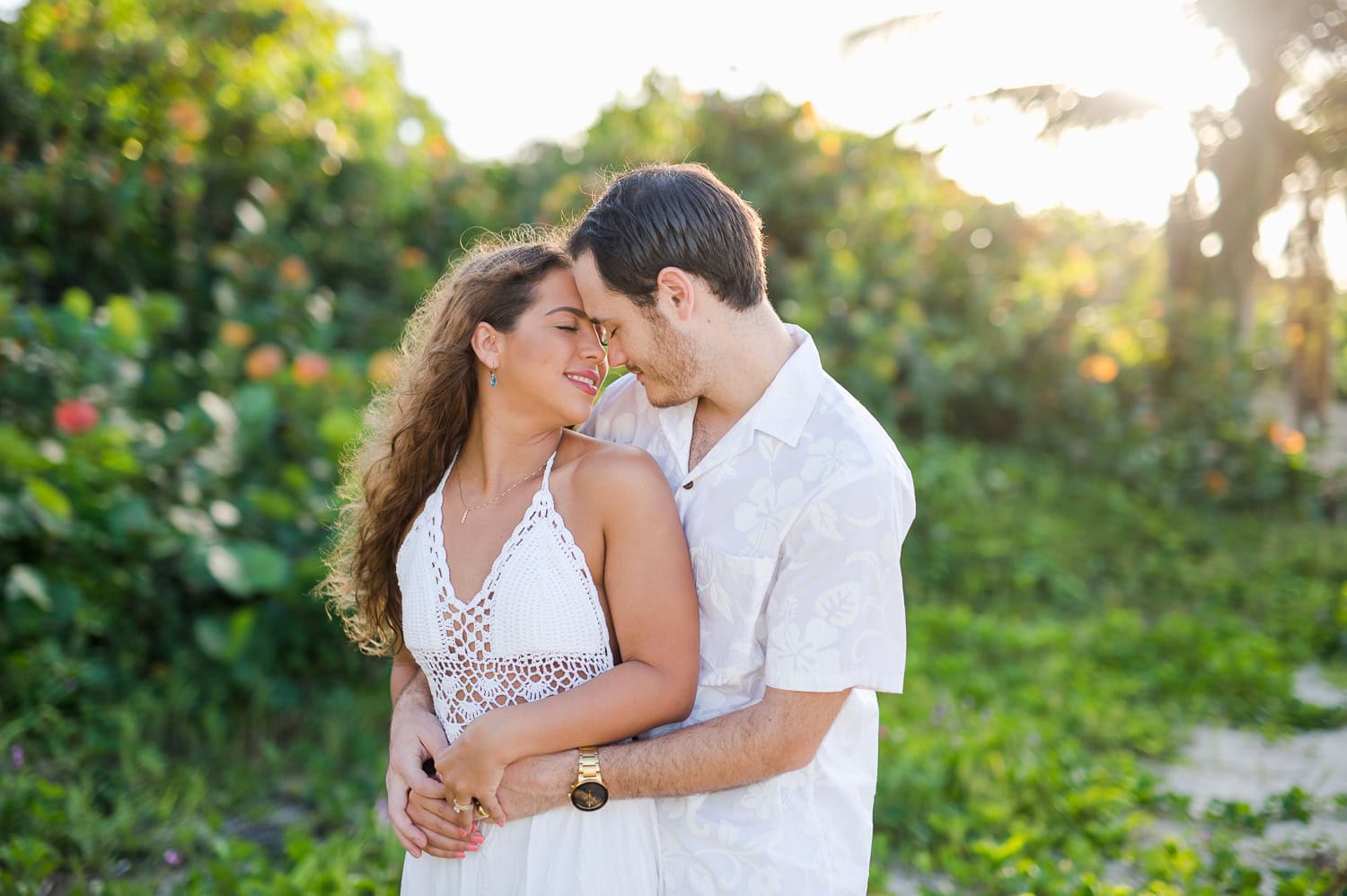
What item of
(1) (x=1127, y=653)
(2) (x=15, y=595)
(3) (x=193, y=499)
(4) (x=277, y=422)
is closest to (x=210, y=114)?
(4) (x=277, y=422)

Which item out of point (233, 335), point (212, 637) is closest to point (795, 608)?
point (212, 637)

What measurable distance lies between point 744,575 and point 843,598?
202 mm

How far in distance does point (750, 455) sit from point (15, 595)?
2.95m

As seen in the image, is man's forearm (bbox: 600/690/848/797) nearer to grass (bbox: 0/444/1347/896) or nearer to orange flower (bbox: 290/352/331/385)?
grass (bbox: 0/444/1347/896)

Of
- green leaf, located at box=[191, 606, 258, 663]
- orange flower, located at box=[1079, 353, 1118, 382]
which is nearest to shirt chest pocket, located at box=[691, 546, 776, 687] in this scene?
green leaf, located at box=[191, 606, 258, 663]

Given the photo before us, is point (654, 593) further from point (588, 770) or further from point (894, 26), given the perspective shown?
point (894, 26)

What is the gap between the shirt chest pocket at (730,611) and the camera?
6.50 feet

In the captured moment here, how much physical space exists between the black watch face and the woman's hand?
138 millimetres

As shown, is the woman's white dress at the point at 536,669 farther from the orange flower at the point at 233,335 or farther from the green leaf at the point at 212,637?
the orange flower at the point at 233,335

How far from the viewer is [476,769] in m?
1.94

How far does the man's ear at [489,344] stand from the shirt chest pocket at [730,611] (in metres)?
0.58

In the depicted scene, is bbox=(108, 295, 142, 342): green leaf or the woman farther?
bbox=(108, 295, 142, 342): green leaf

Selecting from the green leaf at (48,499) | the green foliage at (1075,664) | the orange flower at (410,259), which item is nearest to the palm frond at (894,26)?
the green foliage at (1075,664)

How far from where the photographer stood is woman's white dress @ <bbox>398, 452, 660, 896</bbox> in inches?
78.2
